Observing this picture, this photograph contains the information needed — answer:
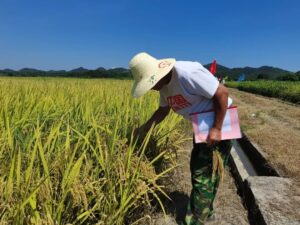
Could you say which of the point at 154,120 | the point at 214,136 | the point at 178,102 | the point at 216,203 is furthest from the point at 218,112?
the point at 216,203

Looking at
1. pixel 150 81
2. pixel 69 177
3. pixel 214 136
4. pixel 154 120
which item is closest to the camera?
pixel 69 177

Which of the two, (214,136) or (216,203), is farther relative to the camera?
(216,203)

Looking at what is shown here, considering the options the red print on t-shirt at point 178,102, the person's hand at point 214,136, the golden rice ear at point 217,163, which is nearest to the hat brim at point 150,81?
the red print on t-shirt at point 178,102

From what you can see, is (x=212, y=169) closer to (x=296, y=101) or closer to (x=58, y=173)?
(x=58, y=173)

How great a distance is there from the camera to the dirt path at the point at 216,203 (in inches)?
91.8

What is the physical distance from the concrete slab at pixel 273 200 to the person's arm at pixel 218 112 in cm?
68

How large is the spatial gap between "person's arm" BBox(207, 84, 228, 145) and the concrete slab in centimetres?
68

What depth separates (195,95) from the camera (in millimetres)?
1954

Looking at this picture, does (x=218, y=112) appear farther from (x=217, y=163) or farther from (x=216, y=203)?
(x=216, y=203)

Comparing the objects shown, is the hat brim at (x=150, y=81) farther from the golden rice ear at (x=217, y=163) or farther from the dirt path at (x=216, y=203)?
the dirt path at (x=216, y=203)

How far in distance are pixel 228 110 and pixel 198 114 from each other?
0.18 m

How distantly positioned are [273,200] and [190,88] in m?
1.13

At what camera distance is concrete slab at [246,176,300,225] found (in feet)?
7.20

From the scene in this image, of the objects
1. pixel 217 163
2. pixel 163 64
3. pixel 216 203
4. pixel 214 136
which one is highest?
pixel 163 64
